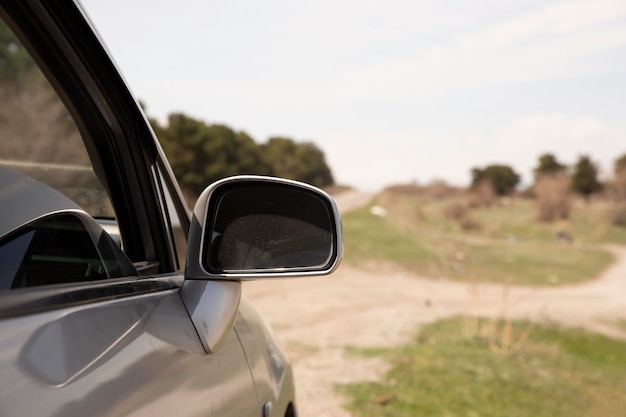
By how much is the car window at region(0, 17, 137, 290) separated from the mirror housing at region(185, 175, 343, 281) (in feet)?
0.70

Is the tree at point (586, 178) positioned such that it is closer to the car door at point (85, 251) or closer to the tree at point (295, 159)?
the tree at point (295, 159)

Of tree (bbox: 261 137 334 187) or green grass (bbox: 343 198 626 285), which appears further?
tree (bbox: 261 137 334 187)

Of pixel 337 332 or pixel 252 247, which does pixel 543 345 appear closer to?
pixel 337 332

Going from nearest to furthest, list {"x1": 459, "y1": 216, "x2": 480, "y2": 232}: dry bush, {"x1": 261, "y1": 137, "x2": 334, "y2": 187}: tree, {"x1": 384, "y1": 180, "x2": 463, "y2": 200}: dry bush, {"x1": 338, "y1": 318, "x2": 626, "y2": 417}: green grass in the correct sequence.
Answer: {"x1": 338, "y1": 318, "x2": 626, "y2": 417}: green grass < {"x1": 459, "y1": 216, "x2": 480, "y2": 232}: dry bush < {"x1": 261, "y1": 137, "x2": 334, "y2": 187}: tree < {"x1": 384, "y1": 180, "x2": 463, "y2": 200}: dry bush

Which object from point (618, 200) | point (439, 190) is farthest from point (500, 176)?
point (618, 200)

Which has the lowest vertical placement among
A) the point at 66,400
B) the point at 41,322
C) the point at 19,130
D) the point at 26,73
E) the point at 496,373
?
the point at 496,373

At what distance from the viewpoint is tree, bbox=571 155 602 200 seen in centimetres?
6309

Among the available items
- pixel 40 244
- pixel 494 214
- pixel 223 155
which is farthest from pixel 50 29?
pixel 494 214

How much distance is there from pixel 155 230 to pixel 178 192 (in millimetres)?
178

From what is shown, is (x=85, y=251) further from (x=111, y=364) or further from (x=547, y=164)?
(x=547, y=164)

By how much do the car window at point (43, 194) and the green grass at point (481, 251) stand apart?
1539 cm

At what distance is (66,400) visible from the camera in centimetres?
108

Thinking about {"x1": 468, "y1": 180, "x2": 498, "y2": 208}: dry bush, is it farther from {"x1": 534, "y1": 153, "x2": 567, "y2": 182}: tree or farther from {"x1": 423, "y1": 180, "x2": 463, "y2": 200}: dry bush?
{"x1": 423, "y1": 180, "x2": 463, "y2": 200}: dry bush

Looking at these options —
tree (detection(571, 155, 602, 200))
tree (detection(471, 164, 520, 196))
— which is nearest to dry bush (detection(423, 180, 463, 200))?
tree (detection(471, 164, 520, 196))
